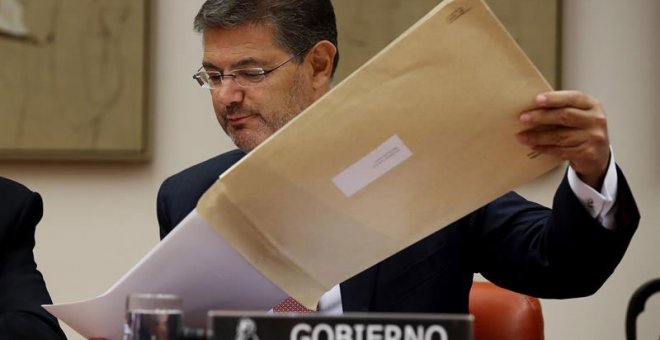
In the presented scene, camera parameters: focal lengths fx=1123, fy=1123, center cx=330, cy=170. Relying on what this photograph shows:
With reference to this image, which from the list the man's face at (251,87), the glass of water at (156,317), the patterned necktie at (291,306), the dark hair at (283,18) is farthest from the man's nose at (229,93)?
the glass of water at (156,317)

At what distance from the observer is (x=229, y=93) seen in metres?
2.46

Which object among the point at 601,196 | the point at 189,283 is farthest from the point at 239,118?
the point at 601,196

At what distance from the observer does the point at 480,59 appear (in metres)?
1.64

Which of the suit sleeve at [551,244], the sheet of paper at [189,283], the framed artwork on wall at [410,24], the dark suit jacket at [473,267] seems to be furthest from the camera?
the framed artwork on wall at [410,24]

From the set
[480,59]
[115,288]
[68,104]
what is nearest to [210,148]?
[68,104]

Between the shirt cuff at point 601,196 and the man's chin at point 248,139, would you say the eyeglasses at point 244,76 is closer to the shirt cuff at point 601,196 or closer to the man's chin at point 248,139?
the man's chin at point 248,139

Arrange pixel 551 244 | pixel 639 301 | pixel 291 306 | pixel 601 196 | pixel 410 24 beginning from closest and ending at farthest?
1. pixel 639 301
2. pixel 601 196
3. pixel 551 244
4. pixel 291 306
5. pixel 410 24

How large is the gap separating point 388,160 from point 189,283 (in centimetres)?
41

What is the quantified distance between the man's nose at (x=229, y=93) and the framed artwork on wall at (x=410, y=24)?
3.47 feet

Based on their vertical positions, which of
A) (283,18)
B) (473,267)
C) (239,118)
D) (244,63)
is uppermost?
(283,18)

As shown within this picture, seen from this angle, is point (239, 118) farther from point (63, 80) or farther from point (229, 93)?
point (63, 80)

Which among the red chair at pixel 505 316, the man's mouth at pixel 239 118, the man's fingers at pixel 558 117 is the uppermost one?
the man's mouth at pixel 239 118

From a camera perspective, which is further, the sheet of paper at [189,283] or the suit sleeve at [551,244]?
the suit sleeve at [551,244]

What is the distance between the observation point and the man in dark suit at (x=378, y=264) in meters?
2.18
